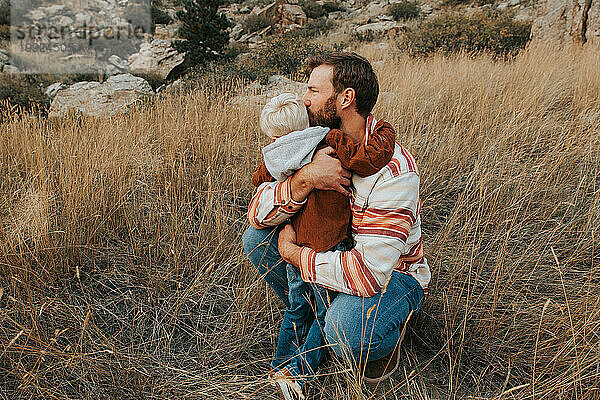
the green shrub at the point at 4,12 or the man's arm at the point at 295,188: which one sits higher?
the man's arm at the point at 295,188

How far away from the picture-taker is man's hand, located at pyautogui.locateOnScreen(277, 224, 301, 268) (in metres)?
1.91

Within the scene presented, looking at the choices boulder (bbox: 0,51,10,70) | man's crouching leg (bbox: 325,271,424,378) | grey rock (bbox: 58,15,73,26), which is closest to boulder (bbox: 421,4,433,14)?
boulder (bbox: 0,51,10,70)

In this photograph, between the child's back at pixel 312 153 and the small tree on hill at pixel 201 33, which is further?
the small tree on hill at pixel 201 33

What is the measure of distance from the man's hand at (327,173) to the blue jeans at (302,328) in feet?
1.03

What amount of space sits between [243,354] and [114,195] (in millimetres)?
1473

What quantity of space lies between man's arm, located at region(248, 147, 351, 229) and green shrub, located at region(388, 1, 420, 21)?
17.2m

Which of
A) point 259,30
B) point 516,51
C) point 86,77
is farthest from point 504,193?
point 259,30

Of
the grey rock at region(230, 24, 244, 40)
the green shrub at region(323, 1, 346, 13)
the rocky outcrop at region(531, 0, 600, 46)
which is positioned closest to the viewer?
the rocky outcrop at region(531, 0, 600, 46)

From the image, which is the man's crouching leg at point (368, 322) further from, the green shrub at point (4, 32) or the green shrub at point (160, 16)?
the green shrub at point (160, 16)

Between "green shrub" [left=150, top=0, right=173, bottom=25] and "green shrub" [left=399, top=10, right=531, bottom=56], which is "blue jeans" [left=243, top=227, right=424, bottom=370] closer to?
"green shrub" [left=399, top=10, right=531, bottom=56]

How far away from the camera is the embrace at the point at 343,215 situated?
1.72m

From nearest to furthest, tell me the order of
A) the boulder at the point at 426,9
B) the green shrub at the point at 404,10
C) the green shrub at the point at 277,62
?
the green shrub at the point at 277,62 → the green shrub at the point at 404,10 → the boulder at the point at 426,9

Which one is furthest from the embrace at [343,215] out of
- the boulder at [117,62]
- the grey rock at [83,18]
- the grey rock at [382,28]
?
the grey rock at [83,18]

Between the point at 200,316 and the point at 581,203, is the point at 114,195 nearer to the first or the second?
the point at 200,316
